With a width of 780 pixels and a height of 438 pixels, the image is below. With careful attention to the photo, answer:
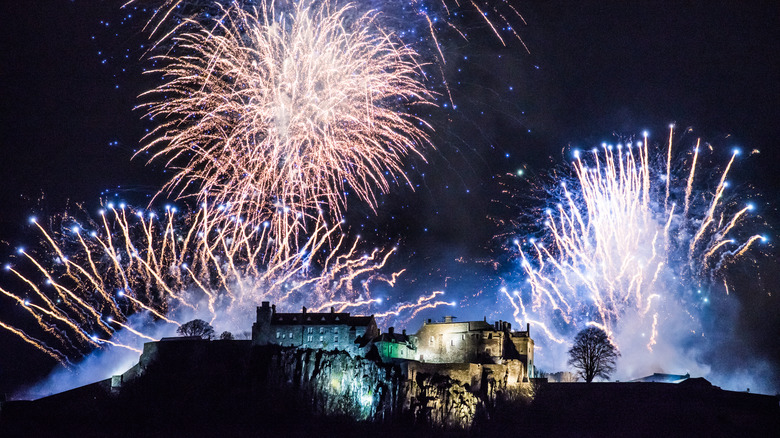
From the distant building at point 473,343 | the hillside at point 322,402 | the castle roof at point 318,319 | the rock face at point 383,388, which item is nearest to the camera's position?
the hillside at point 322,402

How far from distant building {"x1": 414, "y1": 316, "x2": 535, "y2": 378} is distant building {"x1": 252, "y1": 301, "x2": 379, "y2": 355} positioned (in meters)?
6.21

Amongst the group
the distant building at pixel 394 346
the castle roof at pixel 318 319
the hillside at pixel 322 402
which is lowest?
the hillside at pixel 322 402

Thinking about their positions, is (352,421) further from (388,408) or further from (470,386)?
(470,386)

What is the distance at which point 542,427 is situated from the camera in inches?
1986

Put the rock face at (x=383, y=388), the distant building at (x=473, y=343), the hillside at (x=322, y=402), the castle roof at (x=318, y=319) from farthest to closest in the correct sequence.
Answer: the castle roof at (x=318, y=319), the distant building at (x=473, y=343), the rock face at (x=383, y=388), the hillside at (x=322, y=402)

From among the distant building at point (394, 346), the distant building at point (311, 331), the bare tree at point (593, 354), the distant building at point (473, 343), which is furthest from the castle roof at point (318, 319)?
the bare tree at point (593, 354)

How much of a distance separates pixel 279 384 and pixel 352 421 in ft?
22.1

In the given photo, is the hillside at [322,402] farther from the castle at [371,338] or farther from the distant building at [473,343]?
the distant building at [473,343]

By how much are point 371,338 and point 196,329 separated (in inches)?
641

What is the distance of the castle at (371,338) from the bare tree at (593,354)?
15.5ft

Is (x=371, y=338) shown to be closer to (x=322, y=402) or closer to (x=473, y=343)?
(x=322, y=402)

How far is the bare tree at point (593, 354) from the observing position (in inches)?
2398

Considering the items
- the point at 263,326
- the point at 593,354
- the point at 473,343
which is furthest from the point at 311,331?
the point at 593,354

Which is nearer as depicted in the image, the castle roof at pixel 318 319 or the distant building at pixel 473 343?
the distant building at pixel 473 343
